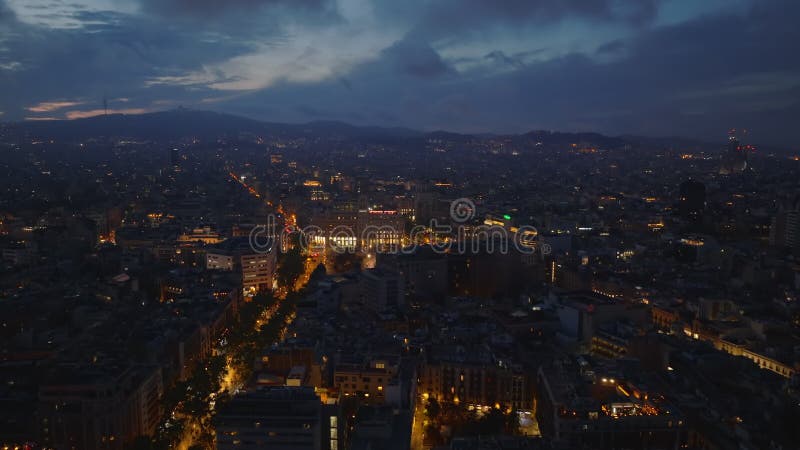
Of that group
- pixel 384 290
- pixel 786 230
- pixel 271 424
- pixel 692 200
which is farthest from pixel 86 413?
pixel 692 200

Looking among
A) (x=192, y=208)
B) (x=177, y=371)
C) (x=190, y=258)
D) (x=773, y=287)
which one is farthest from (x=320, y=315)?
(x=192, y=208)

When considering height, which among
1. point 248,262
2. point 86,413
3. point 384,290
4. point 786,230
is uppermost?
point 786,230

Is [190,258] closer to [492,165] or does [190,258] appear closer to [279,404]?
[279,404]

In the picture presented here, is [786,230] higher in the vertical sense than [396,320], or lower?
higher

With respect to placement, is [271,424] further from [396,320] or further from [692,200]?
[692,200]

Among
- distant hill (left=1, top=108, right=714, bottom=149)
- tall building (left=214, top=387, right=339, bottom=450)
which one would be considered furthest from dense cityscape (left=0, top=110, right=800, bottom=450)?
distant hill (left=1, top=108, right=714, bottom=149)

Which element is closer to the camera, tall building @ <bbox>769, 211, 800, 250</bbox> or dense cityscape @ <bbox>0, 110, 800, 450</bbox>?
dense cityscape @ <bbox>0, 110, 800, 450</bbox>

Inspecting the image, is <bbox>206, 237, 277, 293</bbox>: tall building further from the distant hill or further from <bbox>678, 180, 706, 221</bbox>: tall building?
the distant hill

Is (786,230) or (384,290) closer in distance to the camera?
(384,290)

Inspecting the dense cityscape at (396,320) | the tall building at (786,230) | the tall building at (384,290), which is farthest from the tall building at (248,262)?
the tall building at (786,230)
